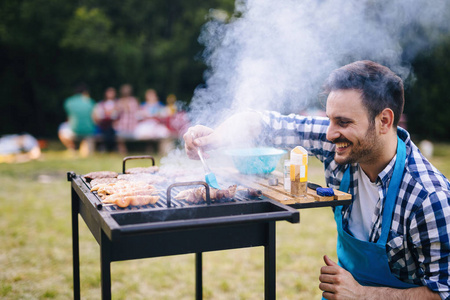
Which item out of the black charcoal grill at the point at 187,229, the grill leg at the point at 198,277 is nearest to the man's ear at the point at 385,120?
the black charcoal grill at the point at 187,229

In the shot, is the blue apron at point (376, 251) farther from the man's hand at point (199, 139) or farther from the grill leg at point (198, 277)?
the grill leg at point (198, 277)

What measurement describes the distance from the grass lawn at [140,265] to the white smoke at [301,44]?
153cm

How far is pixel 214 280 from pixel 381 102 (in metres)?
2.37

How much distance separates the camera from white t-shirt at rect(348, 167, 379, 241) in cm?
223

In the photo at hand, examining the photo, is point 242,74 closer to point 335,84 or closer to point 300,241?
point 335,84

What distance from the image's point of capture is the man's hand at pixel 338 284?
1.98 meters

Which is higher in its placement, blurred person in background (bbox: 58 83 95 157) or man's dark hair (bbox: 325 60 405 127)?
man's dark hair (bbox: 325 60 405 127)

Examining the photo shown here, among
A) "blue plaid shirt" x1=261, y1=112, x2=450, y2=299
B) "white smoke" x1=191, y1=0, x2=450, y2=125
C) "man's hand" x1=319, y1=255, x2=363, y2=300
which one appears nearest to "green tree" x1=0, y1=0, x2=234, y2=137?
"white smoke" x1=191, y1=0, x2=450, y2=125

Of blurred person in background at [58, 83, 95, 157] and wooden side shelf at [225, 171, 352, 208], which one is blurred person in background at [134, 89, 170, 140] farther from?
wooden side shelf at [225, 171, 352, 208]

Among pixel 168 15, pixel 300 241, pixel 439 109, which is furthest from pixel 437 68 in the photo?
pixel 300 241

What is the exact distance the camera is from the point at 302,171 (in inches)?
81.7

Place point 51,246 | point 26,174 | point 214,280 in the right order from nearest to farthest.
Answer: point 214,280 < point 51,246 < point 26,174

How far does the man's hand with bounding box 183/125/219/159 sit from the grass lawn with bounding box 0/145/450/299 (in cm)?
157

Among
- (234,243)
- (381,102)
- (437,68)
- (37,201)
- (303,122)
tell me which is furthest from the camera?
(437,68)
